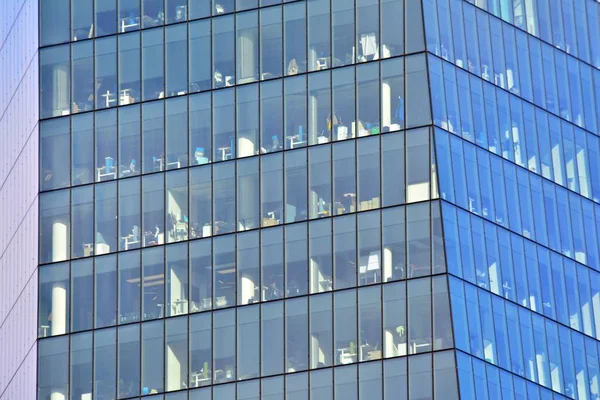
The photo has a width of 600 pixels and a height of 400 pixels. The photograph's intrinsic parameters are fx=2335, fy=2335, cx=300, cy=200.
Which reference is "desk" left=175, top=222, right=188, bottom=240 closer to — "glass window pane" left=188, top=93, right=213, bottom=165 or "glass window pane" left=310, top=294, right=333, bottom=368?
"glass window pane" left=188, top=93, right=213, bottom=165

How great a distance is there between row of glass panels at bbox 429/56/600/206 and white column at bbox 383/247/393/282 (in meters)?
6.63

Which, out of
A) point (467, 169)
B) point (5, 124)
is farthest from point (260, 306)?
point (5, 124)

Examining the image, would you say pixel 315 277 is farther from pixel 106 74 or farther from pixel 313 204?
pixel 106 74

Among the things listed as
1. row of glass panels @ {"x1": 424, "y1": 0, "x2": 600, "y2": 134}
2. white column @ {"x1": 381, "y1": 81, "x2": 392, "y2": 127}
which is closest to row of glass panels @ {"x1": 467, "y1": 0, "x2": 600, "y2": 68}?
row of glass panels @ {"x1": 424, "y1": 0, "x2": 600, "y2": 134}

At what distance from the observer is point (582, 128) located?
12531 cm

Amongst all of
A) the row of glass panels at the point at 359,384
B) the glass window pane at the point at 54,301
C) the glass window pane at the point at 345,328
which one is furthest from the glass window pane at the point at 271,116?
the glass window pane at the point at 54,301

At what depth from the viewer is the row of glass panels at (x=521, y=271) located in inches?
4385

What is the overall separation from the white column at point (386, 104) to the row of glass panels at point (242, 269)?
14.8ft

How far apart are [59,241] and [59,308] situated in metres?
3.62

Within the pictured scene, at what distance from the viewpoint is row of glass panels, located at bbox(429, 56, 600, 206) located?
113750 mm

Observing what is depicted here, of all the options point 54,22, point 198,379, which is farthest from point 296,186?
point 54,22

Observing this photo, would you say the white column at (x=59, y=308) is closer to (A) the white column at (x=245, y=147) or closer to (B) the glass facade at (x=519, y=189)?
(A) the white column at (x=245, y=147)

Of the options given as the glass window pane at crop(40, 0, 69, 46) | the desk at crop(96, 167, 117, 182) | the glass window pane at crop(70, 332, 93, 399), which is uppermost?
the glass window pane at crop(40, 0, 69, 46)

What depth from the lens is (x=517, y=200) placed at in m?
117
